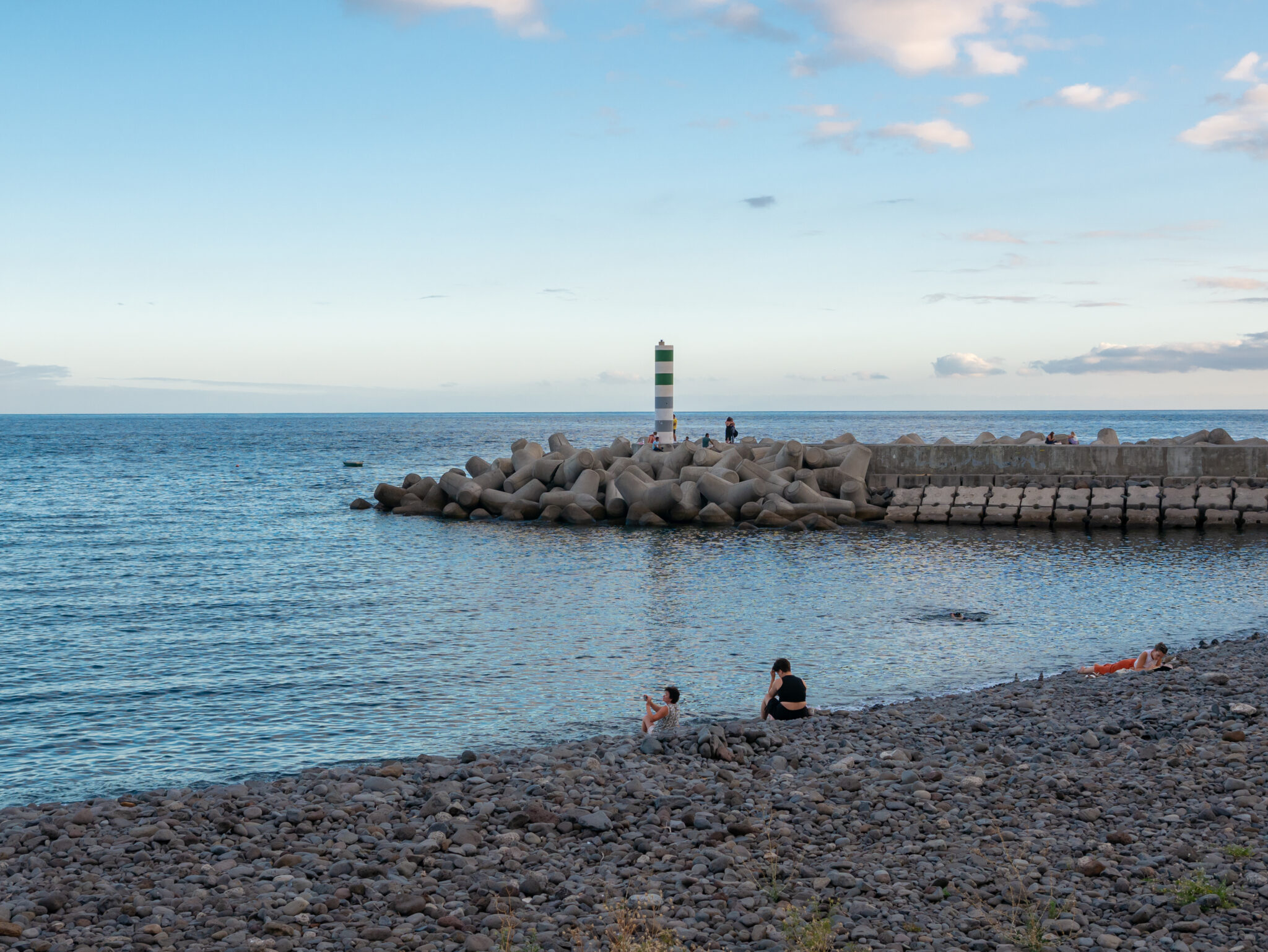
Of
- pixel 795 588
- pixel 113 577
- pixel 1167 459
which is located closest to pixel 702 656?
pixel 795 588

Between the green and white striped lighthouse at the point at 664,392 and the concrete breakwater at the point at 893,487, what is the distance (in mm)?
2394

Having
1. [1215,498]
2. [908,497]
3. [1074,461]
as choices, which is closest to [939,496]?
[908,497]

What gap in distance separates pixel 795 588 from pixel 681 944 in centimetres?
1414

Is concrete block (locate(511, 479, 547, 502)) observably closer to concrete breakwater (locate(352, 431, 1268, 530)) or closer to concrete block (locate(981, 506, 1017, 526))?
concrete breakwater (locate(352, 431, 1268, 530))

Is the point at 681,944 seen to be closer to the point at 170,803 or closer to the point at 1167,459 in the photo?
the point at 170,803

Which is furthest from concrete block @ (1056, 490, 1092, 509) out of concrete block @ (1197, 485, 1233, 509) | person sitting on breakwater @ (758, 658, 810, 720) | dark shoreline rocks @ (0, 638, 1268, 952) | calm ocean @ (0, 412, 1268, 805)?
person sitting on breakwater @ (758, 658, 810, 720)

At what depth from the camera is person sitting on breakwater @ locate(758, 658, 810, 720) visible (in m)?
10.5

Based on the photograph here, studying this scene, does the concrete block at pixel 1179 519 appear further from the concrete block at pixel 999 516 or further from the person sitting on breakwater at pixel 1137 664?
the person sitting on breakwater at pixel 1137 664

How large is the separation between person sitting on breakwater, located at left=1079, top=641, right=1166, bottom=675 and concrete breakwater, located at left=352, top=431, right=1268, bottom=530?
15091 mm

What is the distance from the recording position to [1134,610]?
Result: 17000mm

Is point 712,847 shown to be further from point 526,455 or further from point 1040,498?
point 526,455

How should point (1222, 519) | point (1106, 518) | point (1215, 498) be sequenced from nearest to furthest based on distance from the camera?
point (1222, 519) < point (1215, 498) < point (1106, 518)

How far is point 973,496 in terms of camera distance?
2845 centimetres

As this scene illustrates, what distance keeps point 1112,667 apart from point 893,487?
17.9 metres
